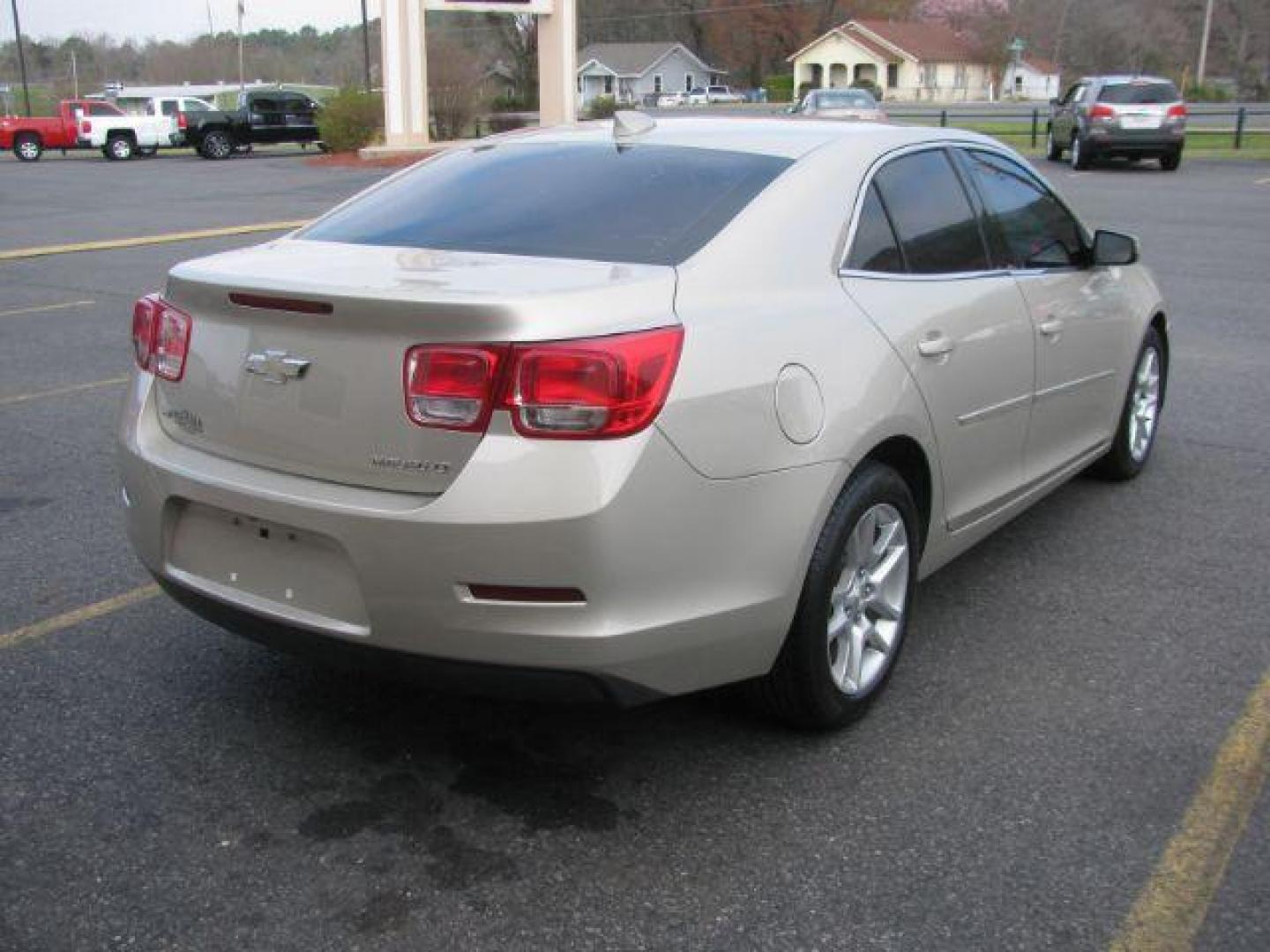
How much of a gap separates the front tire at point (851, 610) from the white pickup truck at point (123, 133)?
129 feet

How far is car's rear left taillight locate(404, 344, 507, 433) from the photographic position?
2781 mm

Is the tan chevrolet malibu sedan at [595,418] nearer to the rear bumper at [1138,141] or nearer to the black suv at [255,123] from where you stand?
the rear bumper at [1138,141]

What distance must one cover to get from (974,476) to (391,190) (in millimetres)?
2053

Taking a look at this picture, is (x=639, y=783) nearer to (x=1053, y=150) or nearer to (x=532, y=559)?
(x=532, y=559)

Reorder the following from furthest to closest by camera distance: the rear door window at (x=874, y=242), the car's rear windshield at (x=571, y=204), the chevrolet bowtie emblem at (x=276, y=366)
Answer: the rear door window at (x=874, y=242)
the car's rear windshield at (x=571, y=204)
the chevrolet bowtie emblem at (x=276, y=366)

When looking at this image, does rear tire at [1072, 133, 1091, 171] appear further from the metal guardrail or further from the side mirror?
the side mirror

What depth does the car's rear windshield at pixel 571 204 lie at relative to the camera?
337cm

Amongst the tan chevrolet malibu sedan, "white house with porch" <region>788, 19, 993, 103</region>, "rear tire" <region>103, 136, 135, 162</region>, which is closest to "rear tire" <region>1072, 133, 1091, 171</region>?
the tan chevrolet malibu sedan

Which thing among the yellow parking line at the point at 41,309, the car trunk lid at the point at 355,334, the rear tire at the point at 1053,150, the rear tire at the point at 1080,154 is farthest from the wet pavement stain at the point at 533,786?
the rear tire at the point at 1053,150

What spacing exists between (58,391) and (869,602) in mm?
5855

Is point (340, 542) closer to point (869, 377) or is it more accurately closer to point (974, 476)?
point (869, 377)

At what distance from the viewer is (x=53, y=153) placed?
43.8 meters

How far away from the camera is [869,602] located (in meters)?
3.57

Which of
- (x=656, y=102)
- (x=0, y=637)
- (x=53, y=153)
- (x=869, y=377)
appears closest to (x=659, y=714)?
(x=869, y=377)
